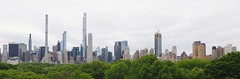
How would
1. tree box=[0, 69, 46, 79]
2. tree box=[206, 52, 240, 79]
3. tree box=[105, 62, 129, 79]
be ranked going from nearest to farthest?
tree box=[206, 52, 240, 79] → tree box=[0, 69, 46, 79] → tree box=[105, 62, 129, 79]

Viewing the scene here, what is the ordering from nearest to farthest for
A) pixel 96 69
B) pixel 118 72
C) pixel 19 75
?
pixel 19 75
pixel 118 72
pixel 96 69

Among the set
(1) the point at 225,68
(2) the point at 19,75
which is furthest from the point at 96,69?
(1) the point at 225,68

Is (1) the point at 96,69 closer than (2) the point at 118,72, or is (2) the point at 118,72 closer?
(2) the point at 118,72

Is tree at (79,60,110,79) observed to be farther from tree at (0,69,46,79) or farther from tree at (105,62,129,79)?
tree at (0,69,46,79)

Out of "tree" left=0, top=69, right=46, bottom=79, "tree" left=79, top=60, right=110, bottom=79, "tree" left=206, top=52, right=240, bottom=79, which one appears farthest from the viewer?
"tree" left=79, top=60, right=110, bottom=79

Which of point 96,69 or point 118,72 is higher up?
point 118,72

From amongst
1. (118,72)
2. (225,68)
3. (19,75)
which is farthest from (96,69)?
(225,68)

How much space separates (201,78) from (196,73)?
8.93 feet

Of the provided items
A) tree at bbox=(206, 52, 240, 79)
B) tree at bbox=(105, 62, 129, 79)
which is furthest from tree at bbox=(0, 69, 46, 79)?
tree at bbox=(206, 52, 240, 79)

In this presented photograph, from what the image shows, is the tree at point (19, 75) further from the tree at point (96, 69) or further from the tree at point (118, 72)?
the tree at point (96, 69)

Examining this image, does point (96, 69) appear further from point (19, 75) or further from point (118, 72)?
point (19, 75)

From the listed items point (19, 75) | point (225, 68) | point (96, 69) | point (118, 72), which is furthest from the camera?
point (96, 69)

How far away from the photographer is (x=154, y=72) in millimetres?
48625

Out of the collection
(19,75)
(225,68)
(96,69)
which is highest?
(225,68)
